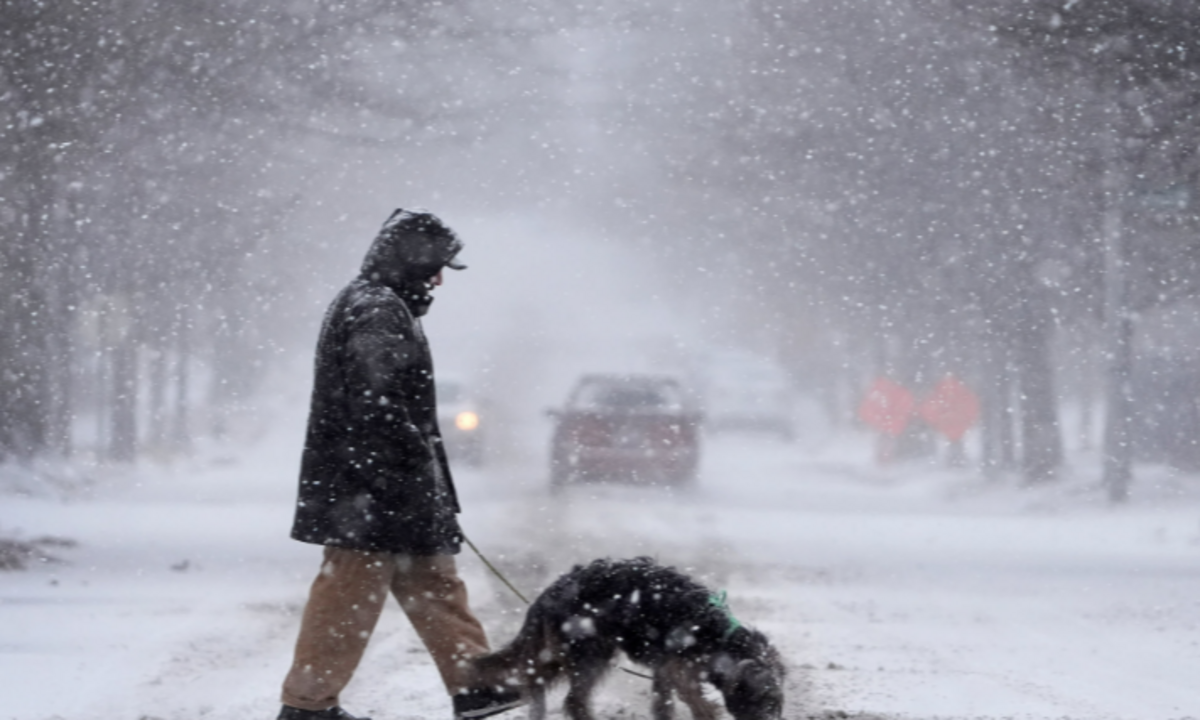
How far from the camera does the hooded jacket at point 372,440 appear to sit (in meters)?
3.71

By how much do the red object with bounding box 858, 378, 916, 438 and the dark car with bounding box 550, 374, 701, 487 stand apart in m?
8.63

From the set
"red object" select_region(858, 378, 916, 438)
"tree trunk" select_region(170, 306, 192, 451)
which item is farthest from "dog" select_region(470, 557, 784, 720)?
"red object" select_region(858, 378, 916, 438)

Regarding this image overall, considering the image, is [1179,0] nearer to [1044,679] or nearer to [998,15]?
[998,15]

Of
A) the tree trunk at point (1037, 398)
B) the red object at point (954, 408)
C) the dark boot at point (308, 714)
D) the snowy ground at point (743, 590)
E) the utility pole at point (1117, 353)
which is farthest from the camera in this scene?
the red object at point (954, 408)

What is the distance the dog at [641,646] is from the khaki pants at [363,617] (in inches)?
5.8

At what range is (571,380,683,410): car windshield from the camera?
12.0m

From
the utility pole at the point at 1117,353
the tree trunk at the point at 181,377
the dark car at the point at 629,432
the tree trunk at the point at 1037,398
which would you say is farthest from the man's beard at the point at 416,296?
the tree trunk at the point at 181,377

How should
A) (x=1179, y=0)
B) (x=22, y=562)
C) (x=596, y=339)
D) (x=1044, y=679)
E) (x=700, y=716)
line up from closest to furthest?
(x=700, y=716)
(x=1044, y=679)
(x=22, y=562)
(x=1179, y=0)
(x=596, y=339)

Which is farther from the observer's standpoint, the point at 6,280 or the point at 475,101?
the point at 475,101

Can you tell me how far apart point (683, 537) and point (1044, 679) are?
5465mm

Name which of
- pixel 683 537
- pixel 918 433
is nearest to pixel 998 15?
pixel 683 537

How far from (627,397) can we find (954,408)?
8.64m

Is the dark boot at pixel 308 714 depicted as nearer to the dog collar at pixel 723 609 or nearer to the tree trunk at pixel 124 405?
the dog collar at pixel 723 609

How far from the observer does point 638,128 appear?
715 inches
